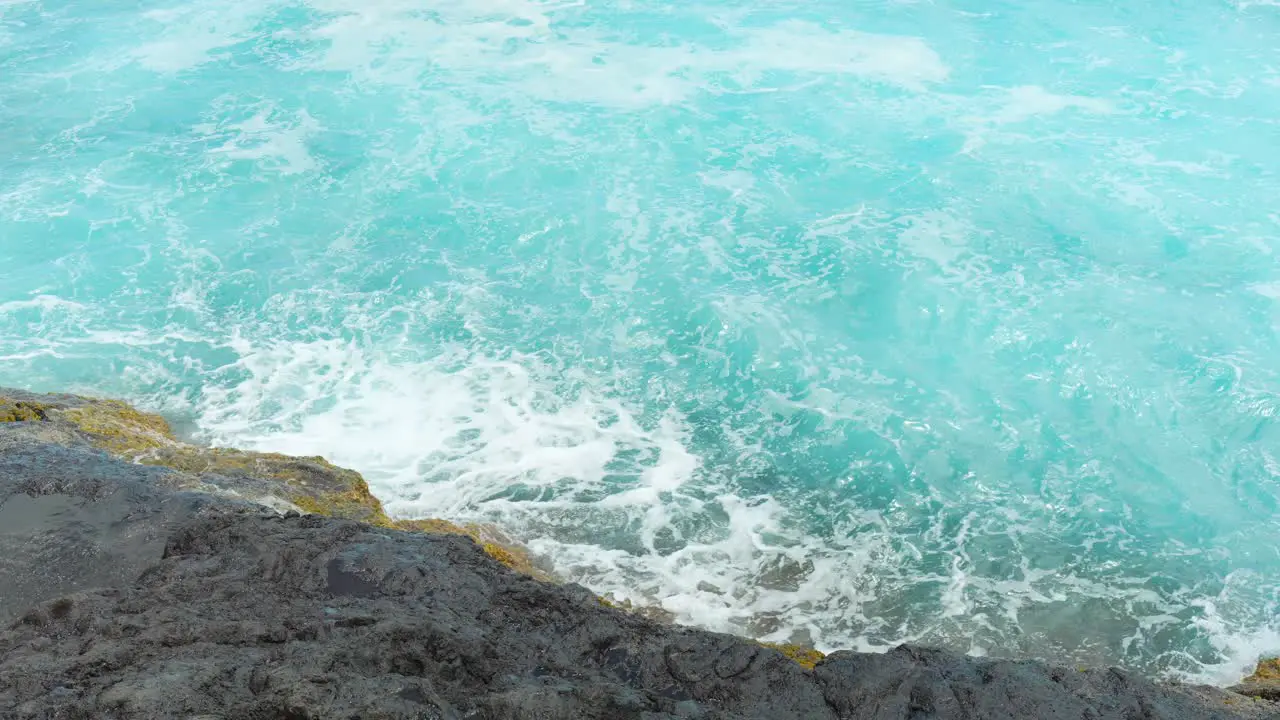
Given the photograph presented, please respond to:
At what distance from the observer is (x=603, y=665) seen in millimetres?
5277

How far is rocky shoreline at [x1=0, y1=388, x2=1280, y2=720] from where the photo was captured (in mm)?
4438

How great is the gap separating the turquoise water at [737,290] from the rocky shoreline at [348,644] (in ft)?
9.14

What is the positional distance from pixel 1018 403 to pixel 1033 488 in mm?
1619

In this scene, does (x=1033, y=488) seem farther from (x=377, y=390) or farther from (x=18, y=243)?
(x=18, y=243)

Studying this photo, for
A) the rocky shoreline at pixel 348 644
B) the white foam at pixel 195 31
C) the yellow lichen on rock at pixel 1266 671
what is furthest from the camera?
the white foam at pixel 195 31

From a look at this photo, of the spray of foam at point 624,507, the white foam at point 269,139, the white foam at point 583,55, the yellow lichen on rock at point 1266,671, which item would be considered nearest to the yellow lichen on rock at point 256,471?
the spray of foam at point 624,507

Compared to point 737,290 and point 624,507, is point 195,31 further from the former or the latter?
point 624,507

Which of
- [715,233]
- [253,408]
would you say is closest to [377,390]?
[253,408]

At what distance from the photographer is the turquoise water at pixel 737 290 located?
9328 millimetres

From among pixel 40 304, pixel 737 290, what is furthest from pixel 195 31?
pixel 737 290

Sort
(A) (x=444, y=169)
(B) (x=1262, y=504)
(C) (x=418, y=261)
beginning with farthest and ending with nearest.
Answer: (A) (x=444, y=169) → (C) (x=418, y=261) → (B) (x=1262, y=504)

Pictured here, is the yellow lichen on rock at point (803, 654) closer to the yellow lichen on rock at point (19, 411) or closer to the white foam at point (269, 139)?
the yellow lichen on rock at point (19, 411)

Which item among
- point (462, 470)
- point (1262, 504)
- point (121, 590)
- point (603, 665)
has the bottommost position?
point (1262, 504)

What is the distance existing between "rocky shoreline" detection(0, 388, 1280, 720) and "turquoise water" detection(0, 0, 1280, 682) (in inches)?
110
